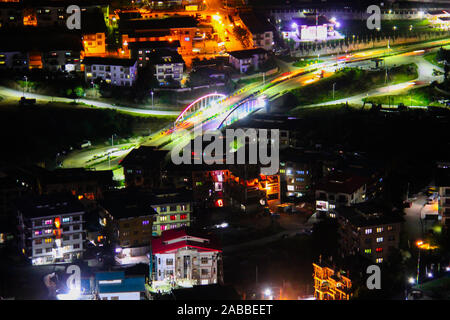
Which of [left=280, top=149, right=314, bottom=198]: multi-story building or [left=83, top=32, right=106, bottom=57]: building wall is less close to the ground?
[left=83, top=32, right=106, bottom=57]: building wall

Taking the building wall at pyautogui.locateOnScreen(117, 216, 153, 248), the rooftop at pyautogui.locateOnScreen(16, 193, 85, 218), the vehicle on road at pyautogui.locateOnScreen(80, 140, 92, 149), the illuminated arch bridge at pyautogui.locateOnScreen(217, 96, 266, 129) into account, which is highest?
the illuminated arch bridge at pyautogui.locateOnScreen(217, 96, 266, 129)

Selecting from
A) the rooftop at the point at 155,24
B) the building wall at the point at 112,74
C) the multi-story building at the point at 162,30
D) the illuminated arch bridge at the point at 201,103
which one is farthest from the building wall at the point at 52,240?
the rooftop at the point at 155,24

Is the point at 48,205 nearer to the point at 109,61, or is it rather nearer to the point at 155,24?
the point at 109,61

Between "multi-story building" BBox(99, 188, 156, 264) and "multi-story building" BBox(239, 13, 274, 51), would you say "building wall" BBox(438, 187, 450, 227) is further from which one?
"multi-story building" BBox(239, 13, 274, 51)

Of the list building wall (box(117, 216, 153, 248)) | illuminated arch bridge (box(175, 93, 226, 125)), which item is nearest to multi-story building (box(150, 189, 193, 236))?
building wall (box(117, 216, 153, 248))

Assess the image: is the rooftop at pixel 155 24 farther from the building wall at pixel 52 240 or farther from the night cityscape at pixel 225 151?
the building wall at pixel 52 240
